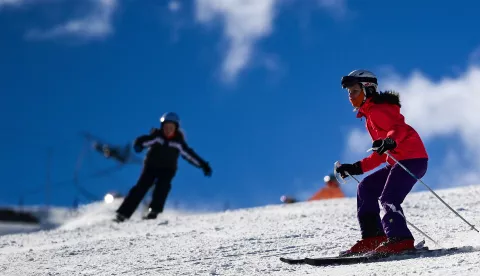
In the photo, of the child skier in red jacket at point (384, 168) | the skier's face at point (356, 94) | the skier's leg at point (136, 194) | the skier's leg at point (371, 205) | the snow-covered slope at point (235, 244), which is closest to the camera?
the snow-covered slope at point (235, 244)

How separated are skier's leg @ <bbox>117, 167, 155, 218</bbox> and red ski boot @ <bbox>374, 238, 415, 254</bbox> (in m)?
6.99

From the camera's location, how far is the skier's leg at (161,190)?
11.7 m

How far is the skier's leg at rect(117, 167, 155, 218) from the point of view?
11680 millimetres

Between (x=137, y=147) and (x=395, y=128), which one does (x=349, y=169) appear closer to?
(x=395, y=128)

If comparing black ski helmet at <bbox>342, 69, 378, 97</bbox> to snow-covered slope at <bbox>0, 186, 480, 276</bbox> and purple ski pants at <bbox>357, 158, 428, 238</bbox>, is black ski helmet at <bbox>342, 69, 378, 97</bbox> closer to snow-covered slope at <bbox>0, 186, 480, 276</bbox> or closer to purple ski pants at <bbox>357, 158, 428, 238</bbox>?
purple ski pants at <bbox>357, 158, 428, 238</bbox>

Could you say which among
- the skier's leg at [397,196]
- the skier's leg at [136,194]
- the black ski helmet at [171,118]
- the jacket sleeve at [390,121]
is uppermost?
the black ski helmet at [171,118]

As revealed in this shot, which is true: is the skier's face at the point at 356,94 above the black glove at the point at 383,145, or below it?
above

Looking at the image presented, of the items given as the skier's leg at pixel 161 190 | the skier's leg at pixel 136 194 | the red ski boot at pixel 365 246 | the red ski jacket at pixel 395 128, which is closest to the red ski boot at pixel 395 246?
the red ski boot at pixel 365 246

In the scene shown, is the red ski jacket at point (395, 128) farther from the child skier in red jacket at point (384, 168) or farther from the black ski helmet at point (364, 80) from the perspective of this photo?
the black ski helmet at point (364, 80)

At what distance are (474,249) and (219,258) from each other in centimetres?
216

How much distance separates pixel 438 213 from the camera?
27.2 ft

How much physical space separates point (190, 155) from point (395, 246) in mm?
7294

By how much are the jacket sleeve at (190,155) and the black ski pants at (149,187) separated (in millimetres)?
333

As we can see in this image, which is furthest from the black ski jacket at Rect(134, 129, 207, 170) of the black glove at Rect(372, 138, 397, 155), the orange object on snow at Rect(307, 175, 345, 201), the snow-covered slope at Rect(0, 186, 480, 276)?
the black glove at Rect(372, 138, 397, 155)
